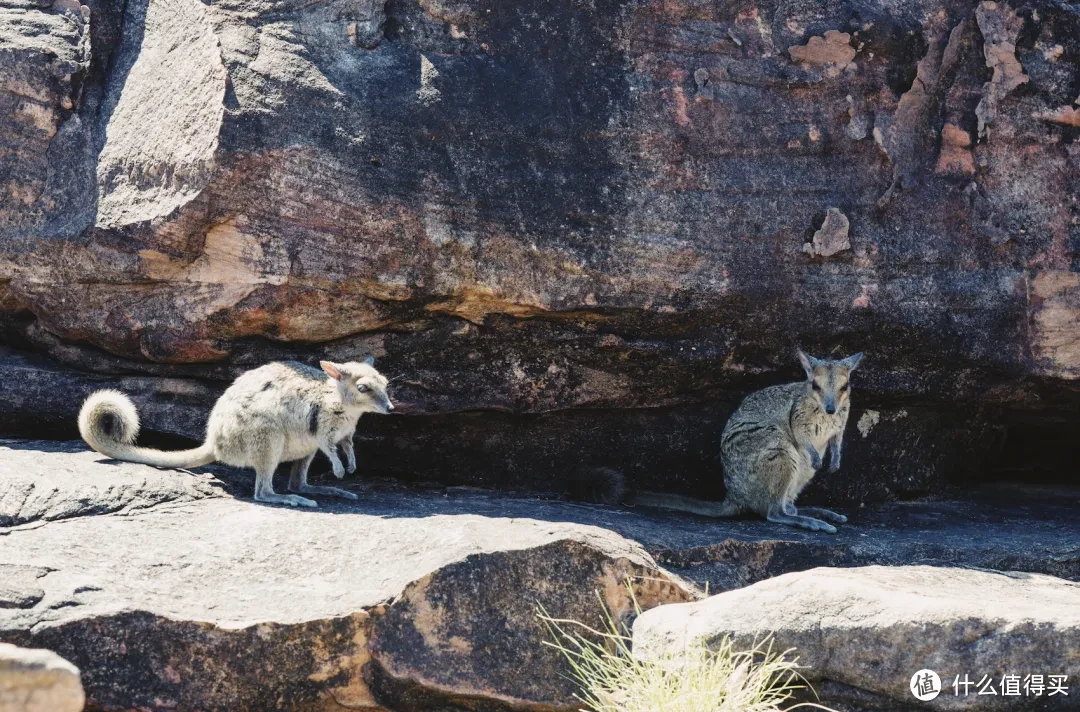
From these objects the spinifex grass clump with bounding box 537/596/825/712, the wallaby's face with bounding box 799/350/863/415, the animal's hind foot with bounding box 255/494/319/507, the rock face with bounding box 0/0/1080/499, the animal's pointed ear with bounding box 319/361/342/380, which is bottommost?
the spinifex grass clump with bounding box 537/596/825/712

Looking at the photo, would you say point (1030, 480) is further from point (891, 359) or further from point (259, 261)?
point (259, 261)

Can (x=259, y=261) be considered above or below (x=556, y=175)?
below

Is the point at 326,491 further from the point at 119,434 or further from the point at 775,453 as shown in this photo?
the point at 775,453

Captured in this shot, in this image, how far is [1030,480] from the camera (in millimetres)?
12125

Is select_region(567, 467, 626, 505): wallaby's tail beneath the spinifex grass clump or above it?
above

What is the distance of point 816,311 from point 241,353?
4.63 meters

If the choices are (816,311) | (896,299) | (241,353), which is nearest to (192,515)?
(241,353)

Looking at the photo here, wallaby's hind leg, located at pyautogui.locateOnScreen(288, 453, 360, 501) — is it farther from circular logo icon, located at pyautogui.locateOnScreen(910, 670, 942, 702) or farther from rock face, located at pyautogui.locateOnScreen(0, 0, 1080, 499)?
circular logo icon, located at pyautogui.locateOnScreen(910, 670, 942, 702)

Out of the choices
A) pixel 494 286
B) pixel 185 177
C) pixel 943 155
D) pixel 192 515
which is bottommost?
pixel 192 515

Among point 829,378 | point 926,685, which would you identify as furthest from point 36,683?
point 829,378

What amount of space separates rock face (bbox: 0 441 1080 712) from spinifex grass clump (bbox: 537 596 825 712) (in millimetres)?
203

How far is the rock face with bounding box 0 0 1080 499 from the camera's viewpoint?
8898mm

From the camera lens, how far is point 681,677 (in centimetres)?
637

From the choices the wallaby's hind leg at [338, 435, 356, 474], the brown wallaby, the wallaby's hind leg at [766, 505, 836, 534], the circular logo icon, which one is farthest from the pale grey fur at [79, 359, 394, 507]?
the circular logo icon
